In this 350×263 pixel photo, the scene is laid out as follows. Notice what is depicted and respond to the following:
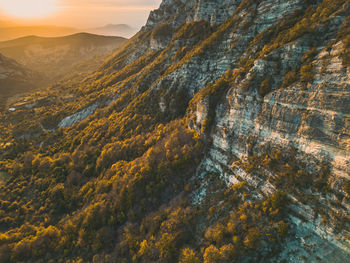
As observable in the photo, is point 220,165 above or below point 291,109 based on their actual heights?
below

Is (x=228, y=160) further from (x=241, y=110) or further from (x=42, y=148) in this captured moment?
(x=42, y=148)

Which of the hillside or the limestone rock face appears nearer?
the limestone rock face

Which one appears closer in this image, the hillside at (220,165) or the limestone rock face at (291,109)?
the limestone rock face at (291,109)

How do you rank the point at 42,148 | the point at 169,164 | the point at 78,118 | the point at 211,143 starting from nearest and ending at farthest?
the point at 211,143 < the point at 169,164 < the point at 42,148 < the point at 78,118

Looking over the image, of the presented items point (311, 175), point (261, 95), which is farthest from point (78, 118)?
point (311, 175)

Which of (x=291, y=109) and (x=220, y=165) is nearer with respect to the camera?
(x=291, y=109)

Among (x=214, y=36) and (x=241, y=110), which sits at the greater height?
(x=214, y=36)

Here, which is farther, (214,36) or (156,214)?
(214,36)

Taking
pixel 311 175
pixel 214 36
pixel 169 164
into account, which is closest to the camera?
pixel 311 175
